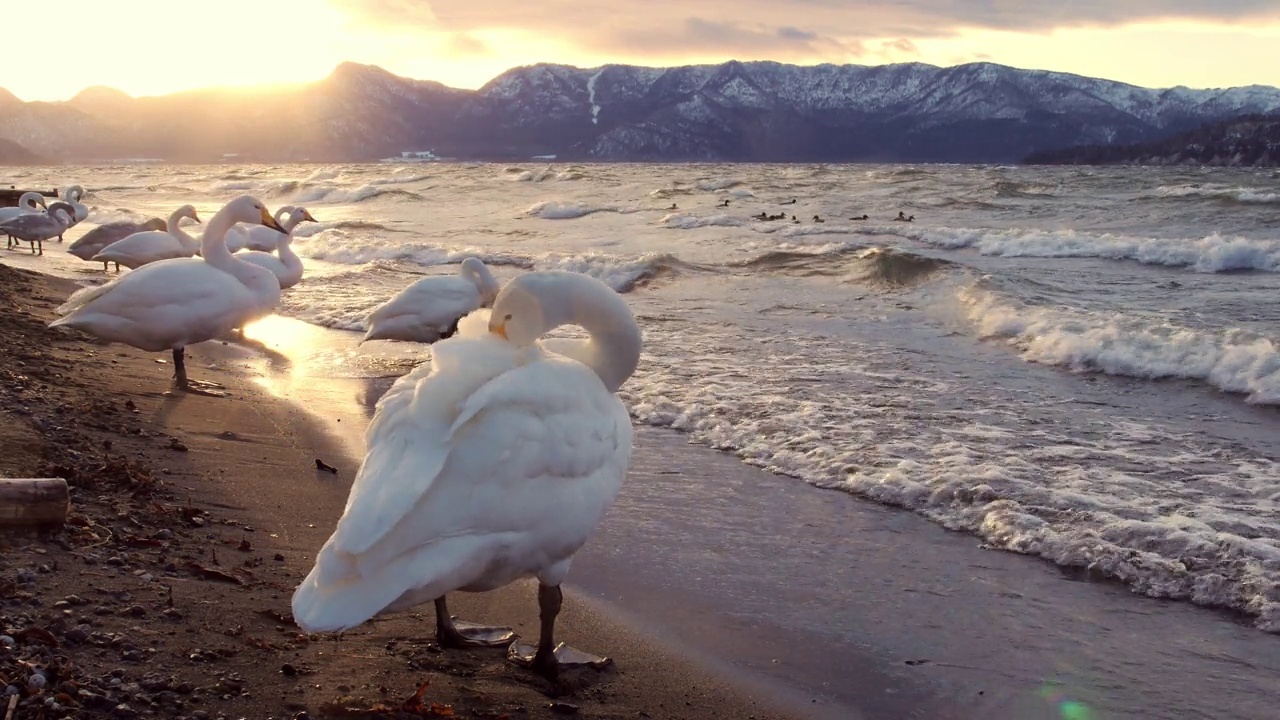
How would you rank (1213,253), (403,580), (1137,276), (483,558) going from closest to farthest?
1. (403,580)
2. (483,558)
3. (1137,276)
4. (1213,253)

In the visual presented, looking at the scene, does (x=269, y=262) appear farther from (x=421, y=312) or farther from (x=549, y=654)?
(x=549, y=654)

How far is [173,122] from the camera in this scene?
167375 mm

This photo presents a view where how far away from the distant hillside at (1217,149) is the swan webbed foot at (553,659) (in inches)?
3468

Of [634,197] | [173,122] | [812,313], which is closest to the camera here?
[812,313]


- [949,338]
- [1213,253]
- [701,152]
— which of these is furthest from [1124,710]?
[701,152]

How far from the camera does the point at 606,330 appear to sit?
14.8ft

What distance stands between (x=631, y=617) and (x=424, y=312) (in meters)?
6.01

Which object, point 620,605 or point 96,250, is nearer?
point 620,605

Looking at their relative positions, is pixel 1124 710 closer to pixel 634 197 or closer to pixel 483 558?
pixel 483 558

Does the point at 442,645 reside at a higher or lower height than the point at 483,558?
lower

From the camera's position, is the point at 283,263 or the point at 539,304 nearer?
the point at 539,304

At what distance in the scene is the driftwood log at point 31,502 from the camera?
3906mm

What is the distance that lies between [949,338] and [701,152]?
172 metres

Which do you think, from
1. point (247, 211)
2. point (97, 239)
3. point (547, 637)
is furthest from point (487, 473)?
point (97, 239)
